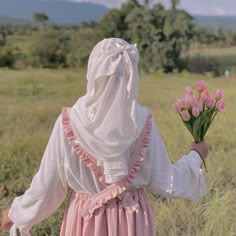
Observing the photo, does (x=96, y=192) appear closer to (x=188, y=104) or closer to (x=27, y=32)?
(x=188, y=104)

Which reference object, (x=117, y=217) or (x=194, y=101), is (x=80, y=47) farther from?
(x=117, y=217)

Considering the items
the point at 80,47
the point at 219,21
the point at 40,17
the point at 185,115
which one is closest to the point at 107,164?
the point at 185,115

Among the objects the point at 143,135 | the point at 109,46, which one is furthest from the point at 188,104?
the point at 109,46

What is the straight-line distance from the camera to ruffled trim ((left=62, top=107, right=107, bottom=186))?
142cm

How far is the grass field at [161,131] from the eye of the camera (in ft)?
9.05

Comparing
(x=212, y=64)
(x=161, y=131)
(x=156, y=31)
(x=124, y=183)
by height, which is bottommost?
(x=161, y=131)

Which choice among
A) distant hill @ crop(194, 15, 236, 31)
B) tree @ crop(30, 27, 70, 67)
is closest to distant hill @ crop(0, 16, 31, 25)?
tree @ crop(30, 27, 70, 67)

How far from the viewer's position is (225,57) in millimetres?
6512

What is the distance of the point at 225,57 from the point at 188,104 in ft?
16.5

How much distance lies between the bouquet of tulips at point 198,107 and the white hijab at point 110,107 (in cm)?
28

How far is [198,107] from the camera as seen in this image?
5.45ft

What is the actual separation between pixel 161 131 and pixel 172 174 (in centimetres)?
263

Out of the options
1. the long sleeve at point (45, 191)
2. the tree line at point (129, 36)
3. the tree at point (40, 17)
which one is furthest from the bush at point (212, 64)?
the long sleeve at point (45, 191)

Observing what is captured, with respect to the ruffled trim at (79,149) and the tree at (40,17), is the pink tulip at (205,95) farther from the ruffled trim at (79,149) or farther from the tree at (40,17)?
the tree at (40,17)
